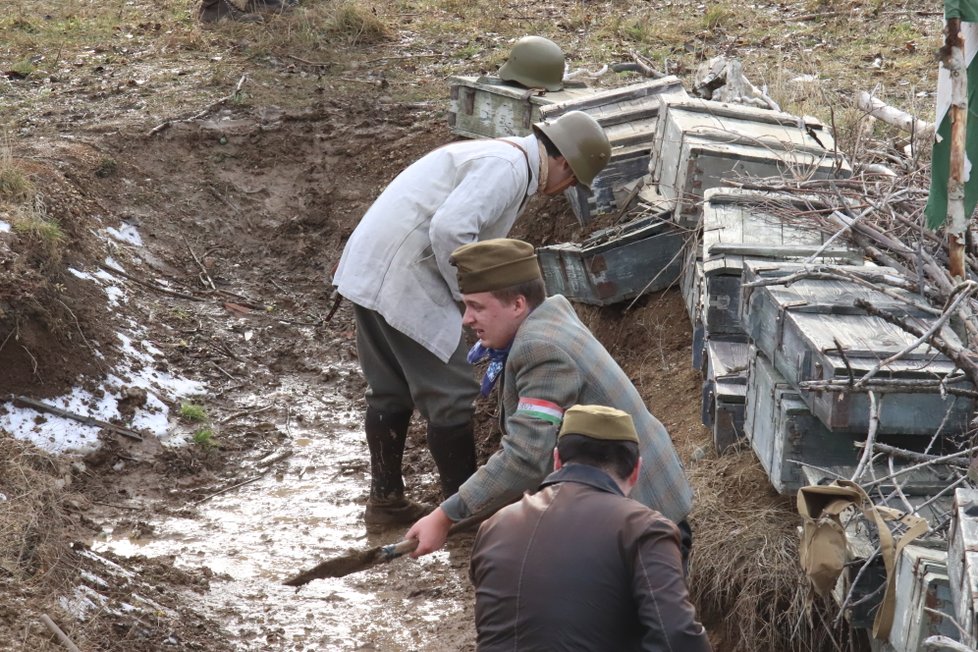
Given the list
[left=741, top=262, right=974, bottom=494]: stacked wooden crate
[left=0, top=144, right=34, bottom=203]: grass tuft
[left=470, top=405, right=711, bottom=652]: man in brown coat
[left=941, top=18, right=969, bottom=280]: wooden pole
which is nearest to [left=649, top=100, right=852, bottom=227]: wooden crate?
[left=941, top=18, right=969, bottom=280]: wooden pole

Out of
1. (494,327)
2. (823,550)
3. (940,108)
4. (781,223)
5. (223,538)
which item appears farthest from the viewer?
(223,538)

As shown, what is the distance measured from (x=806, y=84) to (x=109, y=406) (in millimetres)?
5670

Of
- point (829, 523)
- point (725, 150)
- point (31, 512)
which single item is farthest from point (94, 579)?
point (725, 150)

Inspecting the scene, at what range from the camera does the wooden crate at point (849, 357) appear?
3.46 metres

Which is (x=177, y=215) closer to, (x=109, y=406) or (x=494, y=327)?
(x=109, y=406)

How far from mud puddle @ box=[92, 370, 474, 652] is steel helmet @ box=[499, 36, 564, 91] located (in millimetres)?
2898

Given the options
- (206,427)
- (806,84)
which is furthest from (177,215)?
(806,84)

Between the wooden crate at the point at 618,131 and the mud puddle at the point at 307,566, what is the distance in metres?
2.04

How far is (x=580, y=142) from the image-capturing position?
4.76 metres

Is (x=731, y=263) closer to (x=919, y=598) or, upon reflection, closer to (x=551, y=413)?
(x=551, y=413)

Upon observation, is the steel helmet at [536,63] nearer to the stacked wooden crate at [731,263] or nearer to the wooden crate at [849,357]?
the stacked wooden crate at [731,263]

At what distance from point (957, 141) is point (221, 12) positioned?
9.04 meters

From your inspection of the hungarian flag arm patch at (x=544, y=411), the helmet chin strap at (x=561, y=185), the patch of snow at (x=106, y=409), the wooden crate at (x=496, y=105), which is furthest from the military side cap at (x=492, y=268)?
the wooden crate at (x=496, y=105)

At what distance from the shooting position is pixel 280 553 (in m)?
5.27
